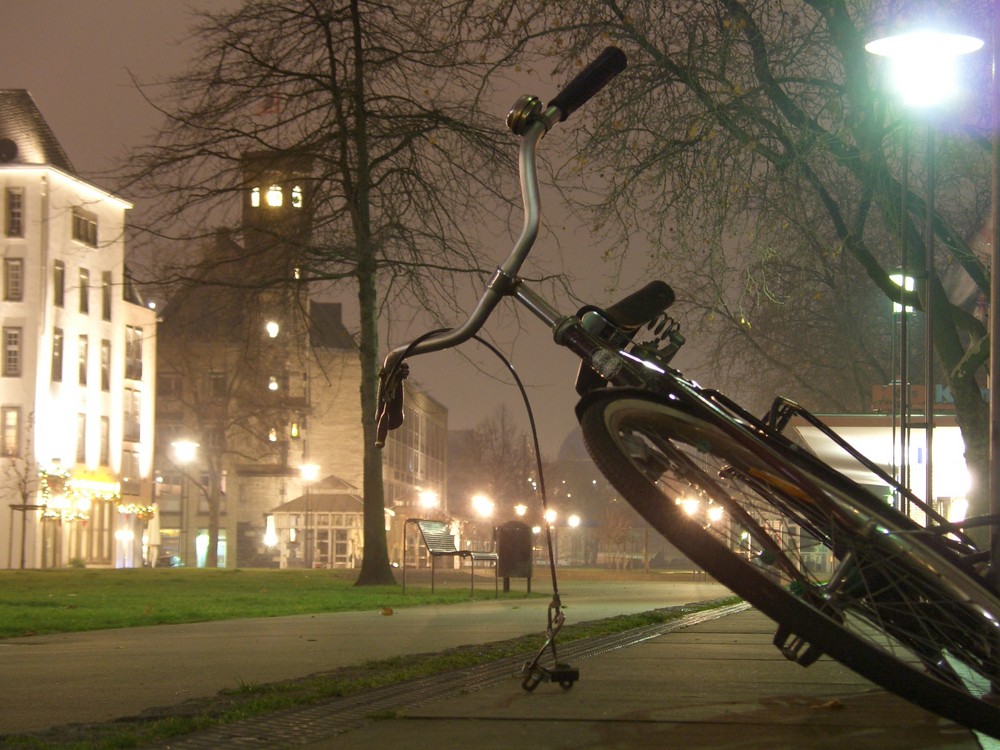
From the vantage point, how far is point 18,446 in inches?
2552

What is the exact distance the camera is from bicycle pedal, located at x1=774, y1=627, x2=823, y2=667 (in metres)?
4.08

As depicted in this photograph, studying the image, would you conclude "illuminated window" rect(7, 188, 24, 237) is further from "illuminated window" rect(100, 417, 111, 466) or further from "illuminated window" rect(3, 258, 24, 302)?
"illuminated window" rect(100, 417, 111, 466)

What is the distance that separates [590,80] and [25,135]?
213ft

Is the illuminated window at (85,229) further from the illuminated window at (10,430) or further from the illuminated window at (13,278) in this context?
the illuminated window at (10,430)

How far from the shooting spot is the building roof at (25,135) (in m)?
65.4

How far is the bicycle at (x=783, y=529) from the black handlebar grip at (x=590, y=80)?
87 cm

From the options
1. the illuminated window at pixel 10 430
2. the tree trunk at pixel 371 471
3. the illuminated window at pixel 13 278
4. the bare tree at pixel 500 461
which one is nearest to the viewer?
the tree trunk at pixel 371 471

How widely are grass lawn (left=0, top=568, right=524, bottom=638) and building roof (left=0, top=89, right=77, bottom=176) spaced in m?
40.2

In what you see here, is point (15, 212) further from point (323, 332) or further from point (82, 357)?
point (323, 332)

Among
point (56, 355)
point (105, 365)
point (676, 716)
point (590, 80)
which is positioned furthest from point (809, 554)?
point (105, 365)

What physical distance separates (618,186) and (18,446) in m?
53.5

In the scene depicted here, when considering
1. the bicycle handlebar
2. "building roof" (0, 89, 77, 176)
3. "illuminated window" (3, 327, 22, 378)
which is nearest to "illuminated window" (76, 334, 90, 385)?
"illuminated window" (3, 327, 22, 378)

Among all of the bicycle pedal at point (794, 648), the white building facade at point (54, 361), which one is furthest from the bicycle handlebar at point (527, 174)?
the white building facade at point (54, 361)

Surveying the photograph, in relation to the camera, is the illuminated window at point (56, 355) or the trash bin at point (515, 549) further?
the illuminated window at point (56, 355)
